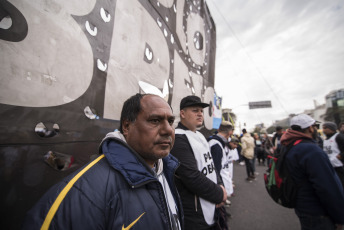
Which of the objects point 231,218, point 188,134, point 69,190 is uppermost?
point 188,134

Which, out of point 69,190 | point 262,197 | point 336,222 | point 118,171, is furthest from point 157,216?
point 262,197

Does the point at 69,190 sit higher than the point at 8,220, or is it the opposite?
the point at 69,190

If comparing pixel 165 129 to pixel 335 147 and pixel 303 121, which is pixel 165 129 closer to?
pixel 303 121

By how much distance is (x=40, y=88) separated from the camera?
3.26 ft

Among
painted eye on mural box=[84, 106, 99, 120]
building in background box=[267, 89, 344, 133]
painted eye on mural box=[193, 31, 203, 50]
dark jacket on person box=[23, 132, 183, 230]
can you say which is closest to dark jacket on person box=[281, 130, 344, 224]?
dark jacket on person box=[23, 132, 183, 230]

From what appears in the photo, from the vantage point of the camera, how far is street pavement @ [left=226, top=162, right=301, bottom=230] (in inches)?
117

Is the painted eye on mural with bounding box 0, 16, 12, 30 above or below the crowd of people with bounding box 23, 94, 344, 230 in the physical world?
above

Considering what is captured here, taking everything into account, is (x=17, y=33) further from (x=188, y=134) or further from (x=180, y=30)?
(x=180, y=30)

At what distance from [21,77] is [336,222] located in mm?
2914

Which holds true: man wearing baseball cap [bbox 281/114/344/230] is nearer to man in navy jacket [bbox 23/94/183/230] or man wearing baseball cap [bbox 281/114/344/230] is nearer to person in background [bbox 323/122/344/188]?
man in navy jacket [bbox 23/94/183/230]

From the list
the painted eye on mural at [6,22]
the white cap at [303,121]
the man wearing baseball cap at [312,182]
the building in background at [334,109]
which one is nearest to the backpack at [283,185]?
the man wearing baseball cap at [312,182]

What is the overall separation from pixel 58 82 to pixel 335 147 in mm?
4973

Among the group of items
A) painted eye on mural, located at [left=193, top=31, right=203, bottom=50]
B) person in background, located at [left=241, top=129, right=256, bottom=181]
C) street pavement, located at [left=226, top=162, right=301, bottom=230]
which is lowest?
street pavement, located at [left=226, top=162, right=301, bottom=230]

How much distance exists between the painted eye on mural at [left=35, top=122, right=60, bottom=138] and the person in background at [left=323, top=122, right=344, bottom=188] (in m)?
4.60
